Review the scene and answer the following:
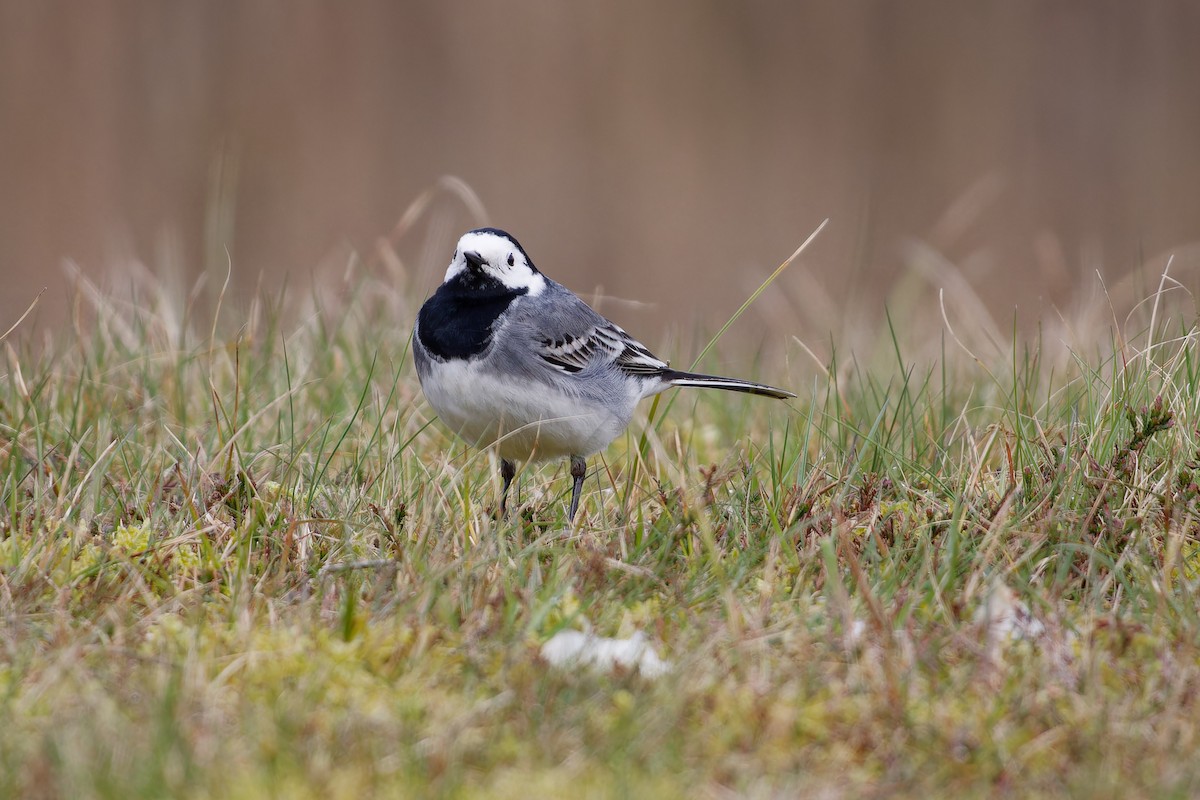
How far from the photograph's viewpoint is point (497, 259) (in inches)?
188

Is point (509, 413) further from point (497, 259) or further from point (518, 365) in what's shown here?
point (497, 259)

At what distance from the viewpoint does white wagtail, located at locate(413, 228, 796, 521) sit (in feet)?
14.7

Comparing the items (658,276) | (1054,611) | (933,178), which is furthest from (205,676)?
(933,178)

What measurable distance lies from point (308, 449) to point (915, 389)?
9.00 feet

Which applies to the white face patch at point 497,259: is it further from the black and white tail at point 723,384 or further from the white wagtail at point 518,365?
the black and white tail at point 723,384

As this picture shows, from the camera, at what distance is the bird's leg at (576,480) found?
14.0ft

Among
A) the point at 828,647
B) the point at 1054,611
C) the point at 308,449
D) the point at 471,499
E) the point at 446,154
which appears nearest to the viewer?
the point at 828,647

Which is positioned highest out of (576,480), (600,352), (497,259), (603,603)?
(497,259)

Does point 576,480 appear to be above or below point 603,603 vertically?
below

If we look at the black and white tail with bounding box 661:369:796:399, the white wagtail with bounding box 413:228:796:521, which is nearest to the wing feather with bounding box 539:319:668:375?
the white wagtail with bounding box 413:228:796:521

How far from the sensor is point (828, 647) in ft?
10.1

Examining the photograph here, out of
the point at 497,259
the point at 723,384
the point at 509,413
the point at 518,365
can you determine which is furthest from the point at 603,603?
the point at 723,384

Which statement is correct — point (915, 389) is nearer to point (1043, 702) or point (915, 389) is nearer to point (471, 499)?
point (471, 499)

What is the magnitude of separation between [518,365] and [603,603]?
1.34 m
